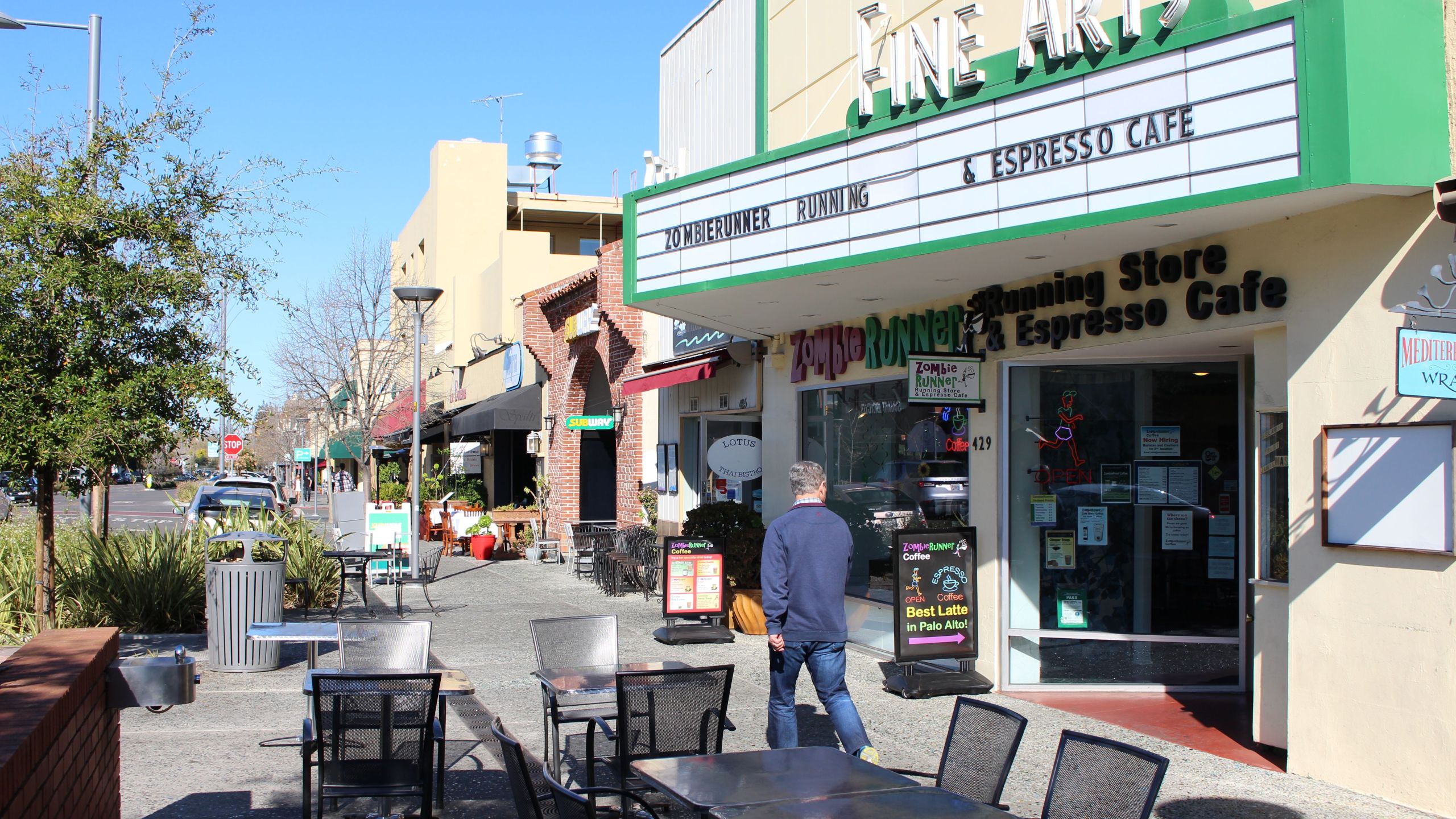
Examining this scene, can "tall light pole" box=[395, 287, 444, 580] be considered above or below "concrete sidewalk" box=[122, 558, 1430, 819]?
above

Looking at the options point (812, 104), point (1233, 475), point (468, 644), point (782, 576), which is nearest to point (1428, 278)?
point (1233, 475)

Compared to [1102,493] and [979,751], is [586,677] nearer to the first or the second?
[979,751]

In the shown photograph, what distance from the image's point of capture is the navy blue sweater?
21.0 ft

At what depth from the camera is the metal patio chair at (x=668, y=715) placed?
16.4 feet

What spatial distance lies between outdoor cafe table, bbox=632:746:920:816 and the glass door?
16.5 feet

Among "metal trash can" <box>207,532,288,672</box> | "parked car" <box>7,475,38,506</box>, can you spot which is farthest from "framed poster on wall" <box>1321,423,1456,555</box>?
"parked car" <box>7,475,38,506</box>

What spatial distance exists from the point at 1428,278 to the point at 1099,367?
9.94 feet

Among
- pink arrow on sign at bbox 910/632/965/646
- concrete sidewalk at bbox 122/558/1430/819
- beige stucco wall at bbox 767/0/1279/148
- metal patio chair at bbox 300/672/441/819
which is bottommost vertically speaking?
concrete sidewalk at bbox 122/558/1430/819

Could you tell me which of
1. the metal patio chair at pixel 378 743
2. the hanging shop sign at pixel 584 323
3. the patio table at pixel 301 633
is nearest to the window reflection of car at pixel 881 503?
the patio table at pixel 301 633

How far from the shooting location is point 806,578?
21.1ft

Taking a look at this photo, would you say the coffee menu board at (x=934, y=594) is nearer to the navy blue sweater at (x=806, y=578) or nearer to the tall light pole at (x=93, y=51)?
the navy blue sweater at (x=806, y=578)

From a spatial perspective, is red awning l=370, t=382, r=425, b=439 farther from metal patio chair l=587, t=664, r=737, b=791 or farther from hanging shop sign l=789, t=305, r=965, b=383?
metal patio chair l=587, t=664, r=737, b=791

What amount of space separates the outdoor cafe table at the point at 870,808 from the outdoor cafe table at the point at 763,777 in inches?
1.4

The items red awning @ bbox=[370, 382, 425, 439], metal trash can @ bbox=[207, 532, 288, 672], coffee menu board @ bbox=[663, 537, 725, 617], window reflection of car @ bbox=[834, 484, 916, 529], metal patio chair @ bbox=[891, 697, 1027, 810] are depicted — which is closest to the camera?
metal patio chair @ bbox=[891, 697, 1027, 810]
